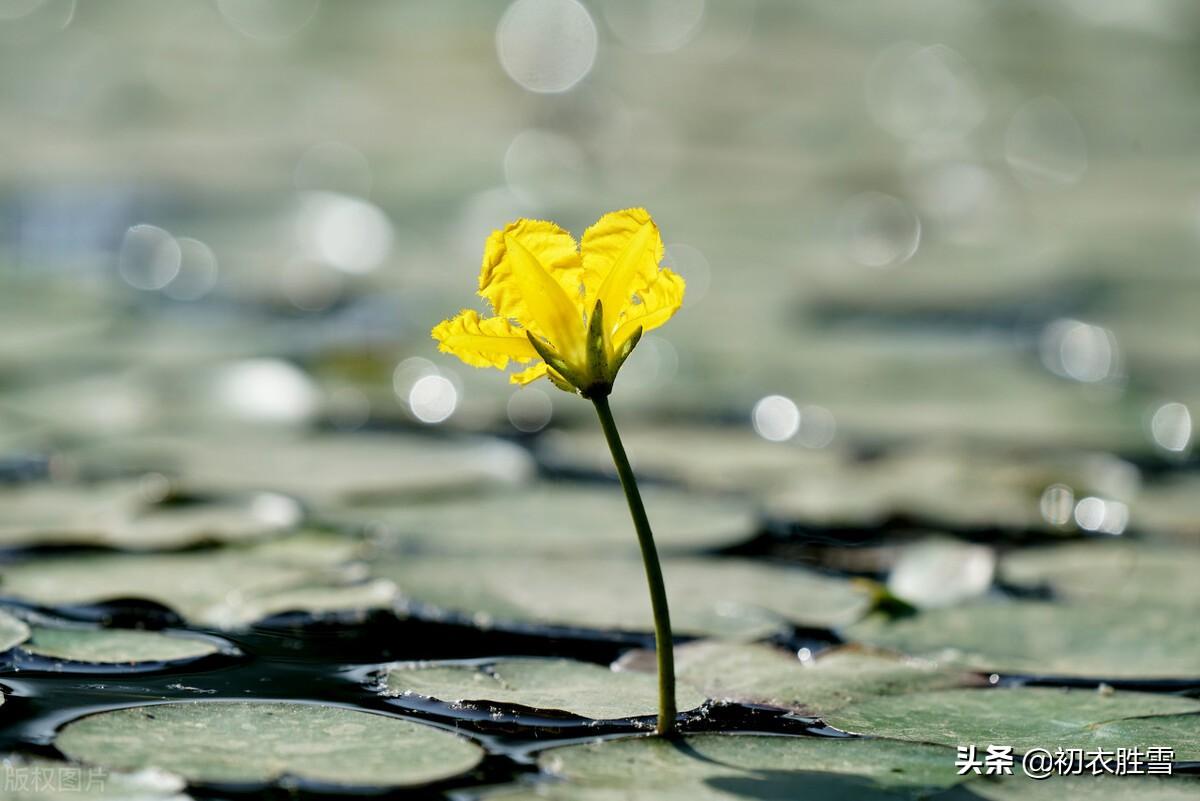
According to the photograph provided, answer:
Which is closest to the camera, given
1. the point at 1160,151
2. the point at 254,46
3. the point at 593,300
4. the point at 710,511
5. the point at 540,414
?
the point at 593,300

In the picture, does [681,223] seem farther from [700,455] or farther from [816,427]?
[700,455]

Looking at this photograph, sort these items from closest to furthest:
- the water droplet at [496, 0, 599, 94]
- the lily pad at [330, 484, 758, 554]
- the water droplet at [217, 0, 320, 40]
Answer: the lily pad at [330, 484, 758, 554] → the water droplet at [496, 0, 599, 94] → the water droplet at [217, 0, 320, 40]

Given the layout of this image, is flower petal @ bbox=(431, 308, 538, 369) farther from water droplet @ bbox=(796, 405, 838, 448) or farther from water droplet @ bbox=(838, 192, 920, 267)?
water droplet @ bbox=(838, 192, 920, 267)

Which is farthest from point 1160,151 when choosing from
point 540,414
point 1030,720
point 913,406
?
point 1030,720

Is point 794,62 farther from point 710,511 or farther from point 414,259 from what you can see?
point 710,511

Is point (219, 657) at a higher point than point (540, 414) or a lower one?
lower

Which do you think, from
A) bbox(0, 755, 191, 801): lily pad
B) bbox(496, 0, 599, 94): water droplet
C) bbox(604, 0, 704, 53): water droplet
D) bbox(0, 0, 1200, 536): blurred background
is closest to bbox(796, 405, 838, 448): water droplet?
bbox(0, 0, 1200, 536): blurred background
